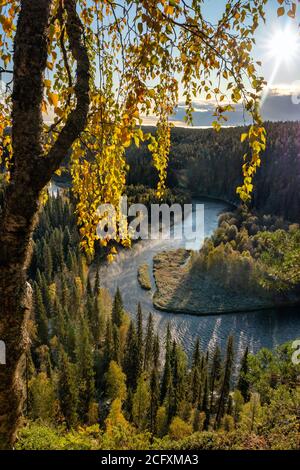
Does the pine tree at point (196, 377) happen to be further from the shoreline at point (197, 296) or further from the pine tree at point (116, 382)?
the shoreline at point (197, 296)

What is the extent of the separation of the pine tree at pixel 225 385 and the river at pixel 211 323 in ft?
27.7

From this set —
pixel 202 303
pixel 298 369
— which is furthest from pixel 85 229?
pixel 202 303

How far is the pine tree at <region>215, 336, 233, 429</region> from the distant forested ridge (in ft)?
213

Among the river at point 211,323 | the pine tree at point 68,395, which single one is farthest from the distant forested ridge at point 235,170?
the pine tree at point 68,395

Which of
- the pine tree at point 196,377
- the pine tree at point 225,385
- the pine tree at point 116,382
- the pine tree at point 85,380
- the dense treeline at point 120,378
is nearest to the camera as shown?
the dense treeline at point 120,378

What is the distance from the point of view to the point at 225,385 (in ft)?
124

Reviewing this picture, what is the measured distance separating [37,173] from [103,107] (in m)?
0.98

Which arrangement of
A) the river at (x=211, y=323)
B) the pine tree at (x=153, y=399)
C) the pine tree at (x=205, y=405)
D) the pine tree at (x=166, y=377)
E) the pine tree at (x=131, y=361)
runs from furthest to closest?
the river at (x=211, y=323) < the pine tree at (x=131, y=361) < the pine tree at (x=205, y=405) < the pine tree at (x=166, y=377) < the pine tree at (x=153, y=399)

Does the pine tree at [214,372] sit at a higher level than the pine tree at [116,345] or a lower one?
lower

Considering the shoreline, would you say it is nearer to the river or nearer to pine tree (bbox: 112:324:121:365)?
the river

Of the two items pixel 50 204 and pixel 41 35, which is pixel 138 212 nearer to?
pixel 50 204

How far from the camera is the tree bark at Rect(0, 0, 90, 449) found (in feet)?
10.5

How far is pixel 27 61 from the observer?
319 cm

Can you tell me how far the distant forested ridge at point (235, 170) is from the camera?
337 ft
